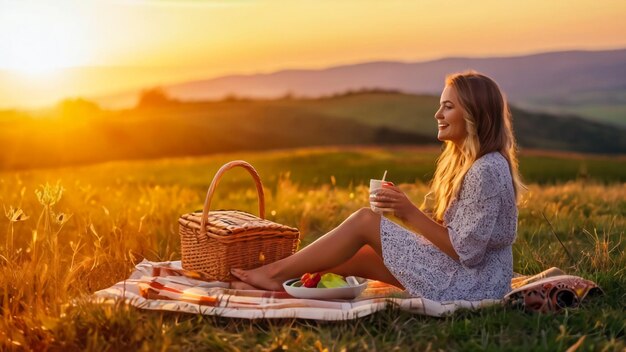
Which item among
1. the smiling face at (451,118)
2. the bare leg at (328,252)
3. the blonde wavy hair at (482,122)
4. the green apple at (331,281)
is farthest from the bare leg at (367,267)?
the smiling face at (451,118)

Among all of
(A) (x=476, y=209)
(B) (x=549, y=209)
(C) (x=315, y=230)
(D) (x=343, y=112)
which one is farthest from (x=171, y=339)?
(D) (x=343, y=112)

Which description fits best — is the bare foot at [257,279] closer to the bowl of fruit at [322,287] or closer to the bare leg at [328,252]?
the bare leg at [328,252]

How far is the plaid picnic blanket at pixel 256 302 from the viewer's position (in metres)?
4.64

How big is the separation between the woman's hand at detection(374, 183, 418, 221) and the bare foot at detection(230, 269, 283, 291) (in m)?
1.09

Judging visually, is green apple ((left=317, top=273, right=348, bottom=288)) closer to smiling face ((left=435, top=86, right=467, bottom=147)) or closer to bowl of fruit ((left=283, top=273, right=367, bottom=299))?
bowl of fruit ((left=283, top=273, right=367, bottom=299))

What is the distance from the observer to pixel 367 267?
5570 mm

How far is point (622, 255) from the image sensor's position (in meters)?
5.79

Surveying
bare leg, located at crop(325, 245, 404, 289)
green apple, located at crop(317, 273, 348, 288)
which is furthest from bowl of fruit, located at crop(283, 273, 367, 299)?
bare leg, located at crop(325, 245, 404, 289)

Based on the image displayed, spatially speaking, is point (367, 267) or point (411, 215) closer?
point (411, 215)

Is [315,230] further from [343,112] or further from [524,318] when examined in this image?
[343,112]

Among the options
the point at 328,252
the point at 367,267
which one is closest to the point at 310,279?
the point at 328,252

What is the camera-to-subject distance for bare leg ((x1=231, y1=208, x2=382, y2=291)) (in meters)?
5.18

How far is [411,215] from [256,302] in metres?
1.16

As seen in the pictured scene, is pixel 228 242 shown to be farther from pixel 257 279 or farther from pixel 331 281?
pixel 331 281
